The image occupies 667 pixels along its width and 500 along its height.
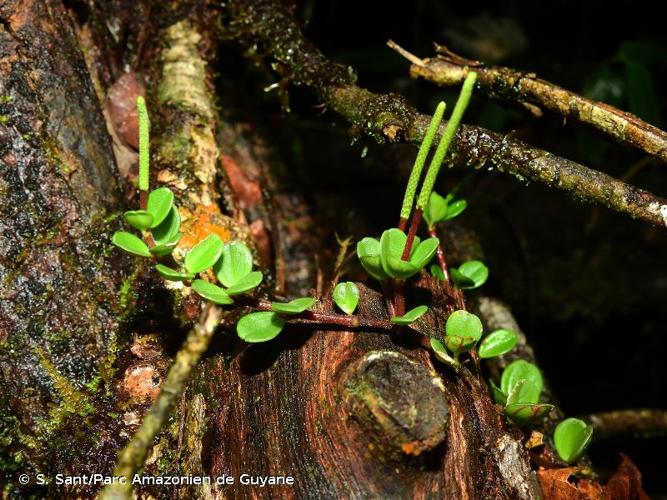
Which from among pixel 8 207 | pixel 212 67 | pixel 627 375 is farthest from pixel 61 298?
pixel 627 375

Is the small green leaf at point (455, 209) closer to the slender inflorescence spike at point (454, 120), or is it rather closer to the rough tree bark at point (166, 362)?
the rough tree bark at point (166, 362)

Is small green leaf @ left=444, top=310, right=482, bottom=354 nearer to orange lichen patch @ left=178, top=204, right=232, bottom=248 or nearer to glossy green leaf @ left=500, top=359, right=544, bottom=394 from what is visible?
glossy green leaf @ left=500, top=359, right=544, bottom=394

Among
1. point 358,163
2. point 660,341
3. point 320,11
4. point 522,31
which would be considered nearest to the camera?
point 660,341

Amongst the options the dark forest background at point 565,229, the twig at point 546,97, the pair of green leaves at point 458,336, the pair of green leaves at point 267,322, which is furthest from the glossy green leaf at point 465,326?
the dark forest background at point 565,229

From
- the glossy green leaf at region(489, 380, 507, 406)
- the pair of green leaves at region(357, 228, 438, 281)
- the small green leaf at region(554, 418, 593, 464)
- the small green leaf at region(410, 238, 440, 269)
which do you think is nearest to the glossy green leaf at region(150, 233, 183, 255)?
the pair of green leaves at region(357, 228, 438, 281)

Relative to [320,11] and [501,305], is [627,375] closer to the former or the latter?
[501,305]

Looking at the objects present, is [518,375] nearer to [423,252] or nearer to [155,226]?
[423,252]

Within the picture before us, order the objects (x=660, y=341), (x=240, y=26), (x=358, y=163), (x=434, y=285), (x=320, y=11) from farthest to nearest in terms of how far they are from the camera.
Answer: (x=320, y=11), (x=358, y=163), (x=660, y=341), (x=240, y=26), (x=434, y=285)
